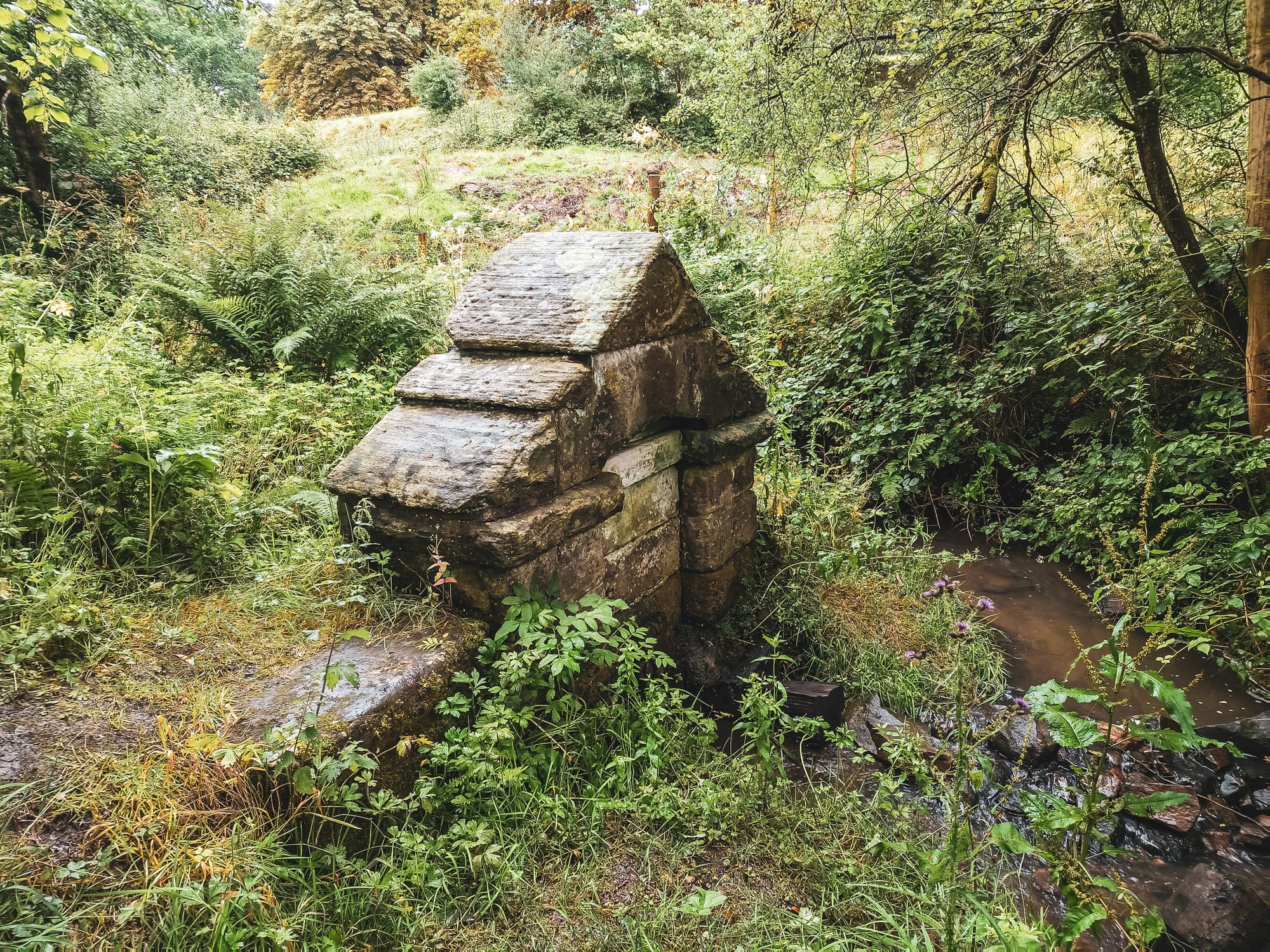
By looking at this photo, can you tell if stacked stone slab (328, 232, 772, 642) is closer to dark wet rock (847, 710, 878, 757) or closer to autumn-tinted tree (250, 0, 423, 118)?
dark wet rock (847, 710, 878, 757)

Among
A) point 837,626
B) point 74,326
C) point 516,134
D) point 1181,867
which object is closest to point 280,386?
point 74,326

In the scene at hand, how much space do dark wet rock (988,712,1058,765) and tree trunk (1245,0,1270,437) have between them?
2.20 m

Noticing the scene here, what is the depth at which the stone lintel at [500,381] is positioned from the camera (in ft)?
7.84

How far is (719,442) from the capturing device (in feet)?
10.6

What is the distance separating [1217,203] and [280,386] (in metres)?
6.27

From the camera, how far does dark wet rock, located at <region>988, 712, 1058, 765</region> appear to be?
3215mm

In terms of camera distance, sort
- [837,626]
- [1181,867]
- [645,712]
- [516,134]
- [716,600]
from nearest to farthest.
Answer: [645,712] → [1181,867] → [716,600] → [837,626] → [516,134]

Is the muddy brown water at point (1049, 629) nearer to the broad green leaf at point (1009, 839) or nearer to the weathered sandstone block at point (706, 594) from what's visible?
the weathered sandstone block at point (706, 594)

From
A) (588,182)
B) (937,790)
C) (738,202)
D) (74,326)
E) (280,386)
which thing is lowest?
(937,790)

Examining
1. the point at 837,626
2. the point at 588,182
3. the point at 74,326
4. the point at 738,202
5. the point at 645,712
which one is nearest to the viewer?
the point at 645,712

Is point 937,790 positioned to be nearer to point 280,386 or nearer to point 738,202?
point 280,386

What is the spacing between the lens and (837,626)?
3.76 m

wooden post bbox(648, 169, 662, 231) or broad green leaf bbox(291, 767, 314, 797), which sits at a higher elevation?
wooden post bbox(648, 169, 662, 231)

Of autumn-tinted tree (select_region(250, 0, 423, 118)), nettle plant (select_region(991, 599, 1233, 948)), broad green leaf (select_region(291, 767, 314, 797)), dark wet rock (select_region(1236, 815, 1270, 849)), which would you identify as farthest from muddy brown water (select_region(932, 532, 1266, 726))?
autumn-tinted tree (select_region(250, 0, 423, 118))
